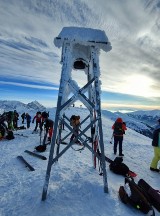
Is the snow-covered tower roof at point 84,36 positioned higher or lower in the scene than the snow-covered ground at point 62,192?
higher

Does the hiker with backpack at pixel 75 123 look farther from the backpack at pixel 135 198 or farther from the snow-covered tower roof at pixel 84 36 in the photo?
the snow-covered tower roof at pixel 84 36

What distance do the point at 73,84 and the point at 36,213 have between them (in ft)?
12.3

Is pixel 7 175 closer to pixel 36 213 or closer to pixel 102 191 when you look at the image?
pixel 36 213

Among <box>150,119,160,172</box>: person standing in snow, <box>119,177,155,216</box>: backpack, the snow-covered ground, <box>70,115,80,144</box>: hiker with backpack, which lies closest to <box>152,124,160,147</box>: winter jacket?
<box>150,119,160,172</box>: person standing in snow

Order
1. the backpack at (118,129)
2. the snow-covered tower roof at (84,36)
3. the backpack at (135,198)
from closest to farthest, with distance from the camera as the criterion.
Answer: the backpack at (135,198) < the snow-covered tower roof at (84,36) < the backpack at (118,129)

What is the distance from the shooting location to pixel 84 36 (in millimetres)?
6156

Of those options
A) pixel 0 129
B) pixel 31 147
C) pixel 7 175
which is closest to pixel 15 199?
pixel 7 175

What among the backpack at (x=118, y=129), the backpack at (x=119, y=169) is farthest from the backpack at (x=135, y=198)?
the backpack at (x=118, y=129)

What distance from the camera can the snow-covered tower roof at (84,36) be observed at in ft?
20.2

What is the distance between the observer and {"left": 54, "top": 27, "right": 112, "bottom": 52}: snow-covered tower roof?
615 cm

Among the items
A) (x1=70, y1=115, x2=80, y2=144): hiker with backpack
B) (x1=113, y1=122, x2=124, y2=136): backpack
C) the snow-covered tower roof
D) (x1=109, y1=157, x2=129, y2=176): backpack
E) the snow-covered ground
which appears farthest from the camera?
(x1=113, y1=122, x2=124, y2=136): backpack

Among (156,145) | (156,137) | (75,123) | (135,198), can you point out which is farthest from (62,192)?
(75,123)

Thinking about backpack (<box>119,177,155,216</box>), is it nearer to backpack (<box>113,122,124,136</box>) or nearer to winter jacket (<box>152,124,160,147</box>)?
winter jacket (<box>152,124,160,147</box>)

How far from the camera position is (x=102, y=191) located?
6109mm
